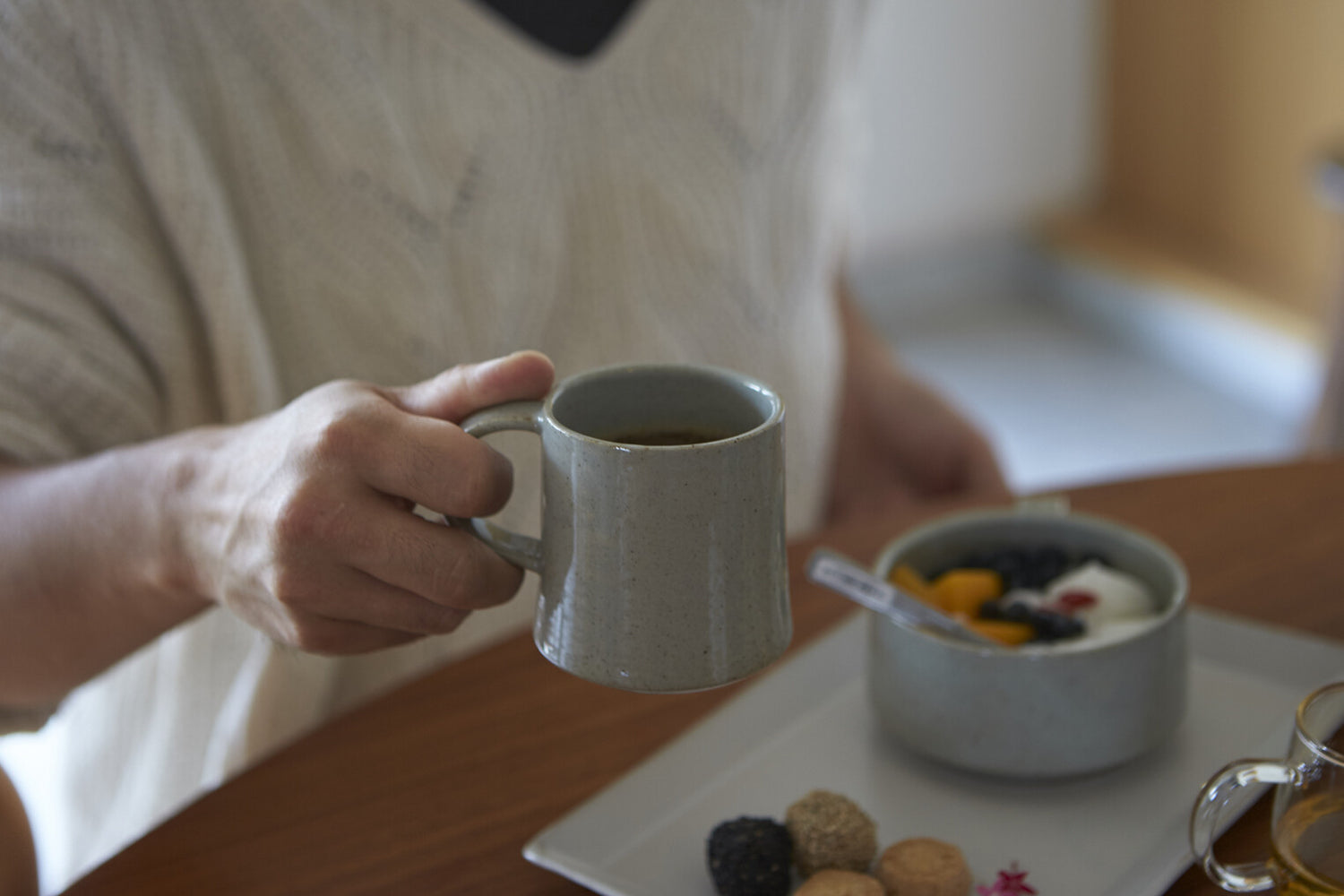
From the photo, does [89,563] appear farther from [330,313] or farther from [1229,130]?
[1229,130]

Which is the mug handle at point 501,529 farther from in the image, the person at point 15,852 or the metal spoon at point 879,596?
the person at point 15,852

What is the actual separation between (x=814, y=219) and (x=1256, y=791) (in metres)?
0.67

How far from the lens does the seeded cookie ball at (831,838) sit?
57 cm

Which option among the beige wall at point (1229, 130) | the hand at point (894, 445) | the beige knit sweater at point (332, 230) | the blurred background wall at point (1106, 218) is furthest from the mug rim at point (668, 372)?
the beige wall at point (1229, 130)

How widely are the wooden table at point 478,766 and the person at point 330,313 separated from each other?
8cm

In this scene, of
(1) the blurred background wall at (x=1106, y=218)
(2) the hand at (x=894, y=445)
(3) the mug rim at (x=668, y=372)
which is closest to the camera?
(3) the mug rim at (x=668, y=372)

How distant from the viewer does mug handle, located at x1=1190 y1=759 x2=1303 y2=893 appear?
0.53 metres

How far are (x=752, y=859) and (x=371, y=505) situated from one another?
22cm

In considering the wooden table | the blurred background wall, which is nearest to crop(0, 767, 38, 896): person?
the wooden table

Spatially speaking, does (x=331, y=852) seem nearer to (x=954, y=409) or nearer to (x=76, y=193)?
(x=76, y=193)

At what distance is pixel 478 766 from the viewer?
2.30 feet

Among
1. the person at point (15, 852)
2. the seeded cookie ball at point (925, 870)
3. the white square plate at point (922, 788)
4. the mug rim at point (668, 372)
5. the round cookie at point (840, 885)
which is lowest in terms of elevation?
the person at point (15, 852)

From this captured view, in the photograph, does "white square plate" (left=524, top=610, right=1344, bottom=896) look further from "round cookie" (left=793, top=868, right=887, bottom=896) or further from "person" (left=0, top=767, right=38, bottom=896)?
"person" (left=0, top=767, right=38, bottom=896)

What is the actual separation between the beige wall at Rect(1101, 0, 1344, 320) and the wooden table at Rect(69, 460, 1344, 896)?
7.51ft
